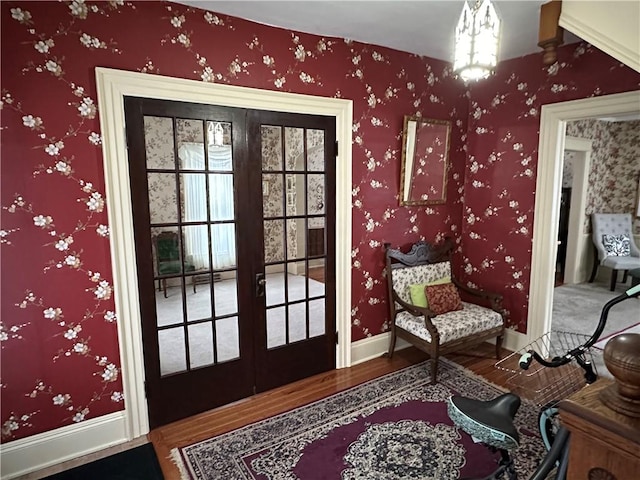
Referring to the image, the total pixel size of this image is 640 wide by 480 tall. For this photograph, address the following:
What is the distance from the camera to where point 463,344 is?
320cm

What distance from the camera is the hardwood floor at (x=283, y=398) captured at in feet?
8.22

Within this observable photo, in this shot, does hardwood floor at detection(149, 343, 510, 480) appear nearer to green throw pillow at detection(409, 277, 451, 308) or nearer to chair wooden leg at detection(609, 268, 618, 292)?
green throw pillow at detection(409, 277, 451, 308)

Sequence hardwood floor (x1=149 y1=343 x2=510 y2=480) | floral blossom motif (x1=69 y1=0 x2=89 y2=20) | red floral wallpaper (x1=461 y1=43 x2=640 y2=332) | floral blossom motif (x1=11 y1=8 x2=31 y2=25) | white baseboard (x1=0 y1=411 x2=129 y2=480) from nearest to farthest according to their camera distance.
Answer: floral blossom motif (x1=11 y1=8 x2=31 y2=25)
floral blossom motif (x1=69 y1=0 x2=89 y2=20)
white baseboard (x1=0 y1=411 x2=129 y2=480)
hardwood floor (x1=149 y1=343 x2=510 y2=480)
red floral wallpaper (x1=461 y1=43 x2=640 y2=332)

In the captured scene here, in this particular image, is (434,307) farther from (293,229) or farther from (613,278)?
(613,278)

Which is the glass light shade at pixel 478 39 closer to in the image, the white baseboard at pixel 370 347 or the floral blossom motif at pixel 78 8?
the floral blossom motif at pixel 78 8

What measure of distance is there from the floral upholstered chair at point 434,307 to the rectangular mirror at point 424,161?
46 cm

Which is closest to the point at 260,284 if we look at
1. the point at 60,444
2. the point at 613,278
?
the point at 60,444

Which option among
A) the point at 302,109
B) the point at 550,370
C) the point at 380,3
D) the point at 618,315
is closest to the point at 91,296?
the point at 302,109

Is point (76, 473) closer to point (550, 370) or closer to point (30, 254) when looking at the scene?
point (30, 254)

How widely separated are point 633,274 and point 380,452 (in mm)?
4819

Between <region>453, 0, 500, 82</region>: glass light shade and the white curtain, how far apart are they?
1.63m

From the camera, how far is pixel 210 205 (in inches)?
103

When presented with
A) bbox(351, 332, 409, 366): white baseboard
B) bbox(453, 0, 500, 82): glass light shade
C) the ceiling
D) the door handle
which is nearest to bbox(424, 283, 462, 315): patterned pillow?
bbox(351, 332, 409, 366): white baseboard

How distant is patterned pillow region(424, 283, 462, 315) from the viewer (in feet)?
11.2
